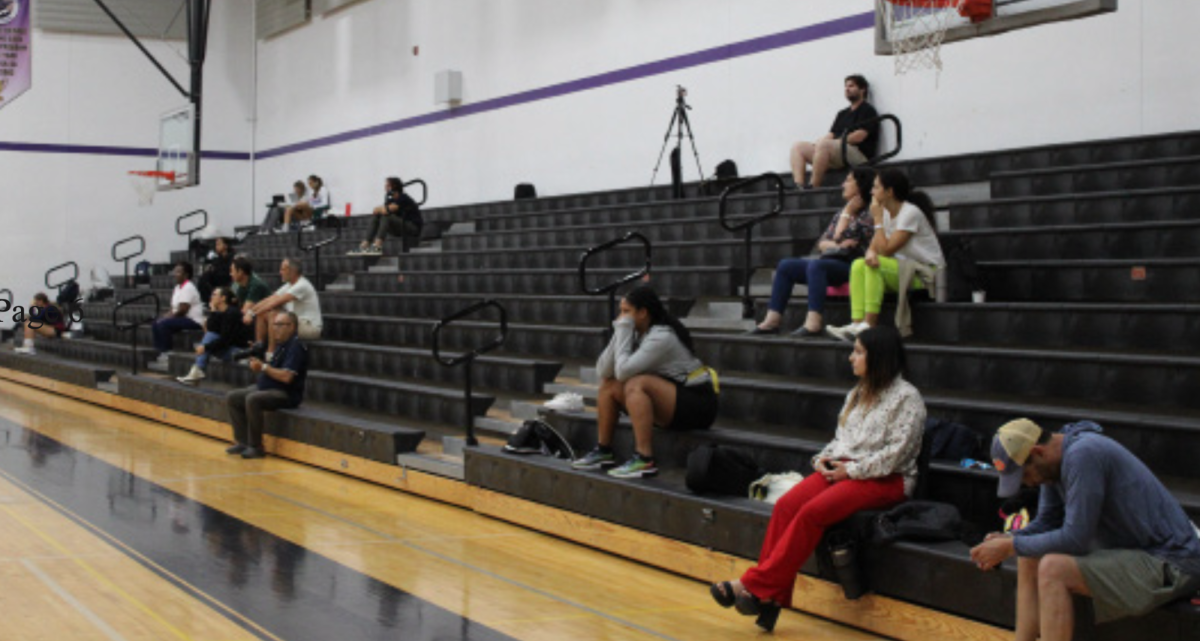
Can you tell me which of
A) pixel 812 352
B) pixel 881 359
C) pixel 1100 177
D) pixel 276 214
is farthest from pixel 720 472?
pixel 276 214

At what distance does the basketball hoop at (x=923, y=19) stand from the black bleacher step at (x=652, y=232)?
5.26 feet

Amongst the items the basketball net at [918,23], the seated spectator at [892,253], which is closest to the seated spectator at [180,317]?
the basketball net at [918,23]

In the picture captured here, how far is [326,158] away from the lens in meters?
20.1

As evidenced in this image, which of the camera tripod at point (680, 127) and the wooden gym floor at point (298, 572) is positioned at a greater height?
the camera tripod at point (680, 127)

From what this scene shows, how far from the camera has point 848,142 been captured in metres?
10.0

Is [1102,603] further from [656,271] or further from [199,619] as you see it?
[656,271]

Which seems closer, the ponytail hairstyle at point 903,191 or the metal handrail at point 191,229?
the ponytail hairstyle at point 903,191

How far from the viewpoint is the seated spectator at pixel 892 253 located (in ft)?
21.6

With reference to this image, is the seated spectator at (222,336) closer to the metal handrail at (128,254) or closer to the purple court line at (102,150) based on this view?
the metal handrail at (128,254)

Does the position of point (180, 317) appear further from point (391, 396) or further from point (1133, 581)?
point (1133, 581)

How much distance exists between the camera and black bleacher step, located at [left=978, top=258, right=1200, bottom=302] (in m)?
6.23

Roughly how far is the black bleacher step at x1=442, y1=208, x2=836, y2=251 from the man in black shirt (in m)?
0.54

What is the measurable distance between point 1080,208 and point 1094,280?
0.95m

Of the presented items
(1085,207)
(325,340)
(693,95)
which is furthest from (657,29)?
(1085,207)
